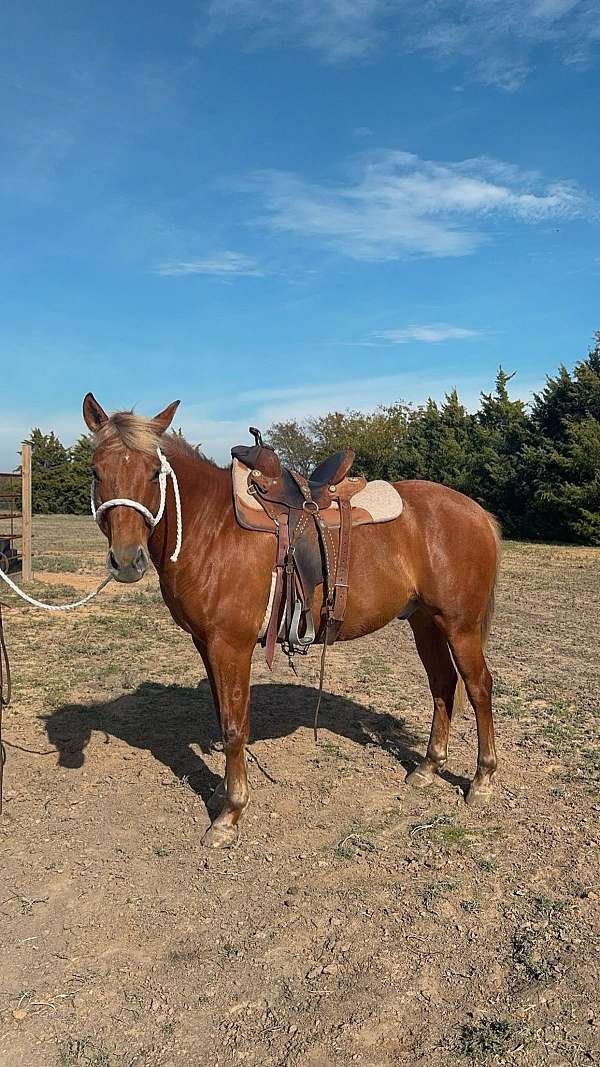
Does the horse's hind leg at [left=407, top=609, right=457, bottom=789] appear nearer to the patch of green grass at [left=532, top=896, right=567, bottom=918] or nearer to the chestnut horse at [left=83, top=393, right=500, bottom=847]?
the chestnut horse at [left=83, top=393, right=500, bottom=847]

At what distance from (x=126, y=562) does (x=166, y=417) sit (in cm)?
79

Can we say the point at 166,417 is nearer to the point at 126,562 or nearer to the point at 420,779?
the point at 126,562

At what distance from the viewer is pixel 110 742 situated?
4.89 meters

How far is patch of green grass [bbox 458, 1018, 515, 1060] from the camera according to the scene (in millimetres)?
2131

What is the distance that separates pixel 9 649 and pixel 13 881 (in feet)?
16.4

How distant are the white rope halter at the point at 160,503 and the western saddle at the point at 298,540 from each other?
371 millimetres

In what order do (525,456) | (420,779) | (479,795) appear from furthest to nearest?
1. (525,456)
2. (420,779)
3. (479,795)

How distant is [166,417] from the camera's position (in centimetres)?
336

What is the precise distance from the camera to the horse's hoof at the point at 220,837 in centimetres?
345

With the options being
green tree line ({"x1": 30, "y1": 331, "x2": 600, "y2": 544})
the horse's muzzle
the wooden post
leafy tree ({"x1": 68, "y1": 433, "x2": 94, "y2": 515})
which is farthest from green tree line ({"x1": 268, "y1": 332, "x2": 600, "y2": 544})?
Result: the horse's muzzle

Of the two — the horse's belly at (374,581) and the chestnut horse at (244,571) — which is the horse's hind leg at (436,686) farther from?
the horse's belly at (374,581)

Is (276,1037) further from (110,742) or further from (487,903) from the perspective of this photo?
(110,742)

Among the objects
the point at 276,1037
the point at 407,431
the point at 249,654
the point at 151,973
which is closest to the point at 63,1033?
the point at 151,973

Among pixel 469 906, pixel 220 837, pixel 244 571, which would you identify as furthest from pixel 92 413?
pixel 469 906
